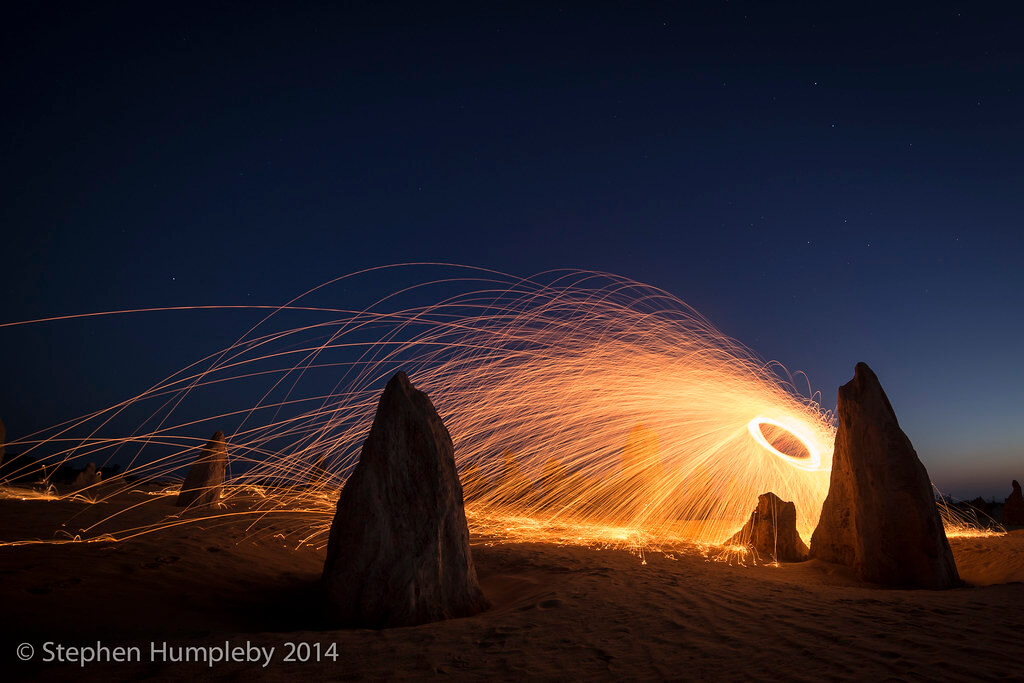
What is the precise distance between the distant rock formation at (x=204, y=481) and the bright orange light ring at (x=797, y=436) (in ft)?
46.2

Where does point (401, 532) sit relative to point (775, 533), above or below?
above

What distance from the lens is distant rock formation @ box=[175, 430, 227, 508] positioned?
1291cm

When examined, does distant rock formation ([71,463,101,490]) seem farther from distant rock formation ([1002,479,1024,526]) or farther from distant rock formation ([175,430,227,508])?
distant rock formation ([1002,479,1024,526])

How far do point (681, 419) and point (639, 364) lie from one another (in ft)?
6.68

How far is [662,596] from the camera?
605 centimetres

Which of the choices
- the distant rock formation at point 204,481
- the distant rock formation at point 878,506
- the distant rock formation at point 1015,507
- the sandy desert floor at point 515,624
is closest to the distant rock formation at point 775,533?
the distant rock formation at point 878,506

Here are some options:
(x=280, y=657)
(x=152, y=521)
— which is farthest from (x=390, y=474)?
(x=152, y=521)

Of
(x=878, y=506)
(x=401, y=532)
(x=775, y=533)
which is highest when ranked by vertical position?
(x=401, y=532)

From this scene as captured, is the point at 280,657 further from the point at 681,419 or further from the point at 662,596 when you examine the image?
the point at 681,419

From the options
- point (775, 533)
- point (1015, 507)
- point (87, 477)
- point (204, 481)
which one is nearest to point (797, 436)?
→ point (775, 533)

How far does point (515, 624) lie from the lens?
5012 mm

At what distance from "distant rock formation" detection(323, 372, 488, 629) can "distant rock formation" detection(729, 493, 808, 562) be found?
7223mm

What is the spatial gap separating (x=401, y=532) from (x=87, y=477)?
Answer: 2498cm

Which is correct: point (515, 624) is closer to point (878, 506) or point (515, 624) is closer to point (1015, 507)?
point (878, 506)
